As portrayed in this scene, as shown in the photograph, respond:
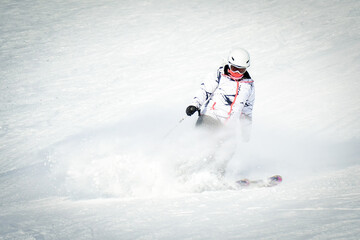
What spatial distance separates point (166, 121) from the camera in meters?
7.20

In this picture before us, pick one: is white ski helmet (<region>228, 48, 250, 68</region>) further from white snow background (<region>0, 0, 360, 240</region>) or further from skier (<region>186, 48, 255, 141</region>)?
white snow background (<region>0, 0, 360, 240</region>)

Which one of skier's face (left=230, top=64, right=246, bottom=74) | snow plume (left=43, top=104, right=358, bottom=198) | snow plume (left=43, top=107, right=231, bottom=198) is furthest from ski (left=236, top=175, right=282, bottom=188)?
skier's face (left=230, top=64, right=246, bottom=74)

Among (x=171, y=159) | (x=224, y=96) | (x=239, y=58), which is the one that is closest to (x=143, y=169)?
(x=171, y=159)

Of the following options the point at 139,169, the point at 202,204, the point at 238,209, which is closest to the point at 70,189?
the point at 139,169

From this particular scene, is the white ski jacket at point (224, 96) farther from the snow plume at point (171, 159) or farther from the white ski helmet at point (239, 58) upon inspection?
the snow plume at point (171, 159)

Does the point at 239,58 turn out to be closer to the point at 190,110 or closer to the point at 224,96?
the point at 224,96

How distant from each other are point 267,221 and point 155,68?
8742mm

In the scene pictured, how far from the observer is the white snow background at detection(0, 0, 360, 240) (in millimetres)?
2855

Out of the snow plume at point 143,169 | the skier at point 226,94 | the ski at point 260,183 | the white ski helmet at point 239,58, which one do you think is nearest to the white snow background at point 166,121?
the snow plume at point 143,169

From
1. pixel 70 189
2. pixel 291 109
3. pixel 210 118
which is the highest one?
pixel 210 118

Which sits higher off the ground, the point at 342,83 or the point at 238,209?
the point at 238,209

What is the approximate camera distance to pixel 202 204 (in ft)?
10.5

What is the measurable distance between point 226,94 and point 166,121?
3.04m

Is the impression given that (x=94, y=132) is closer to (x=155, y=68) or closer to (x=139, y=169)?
(x=139, y=169)
